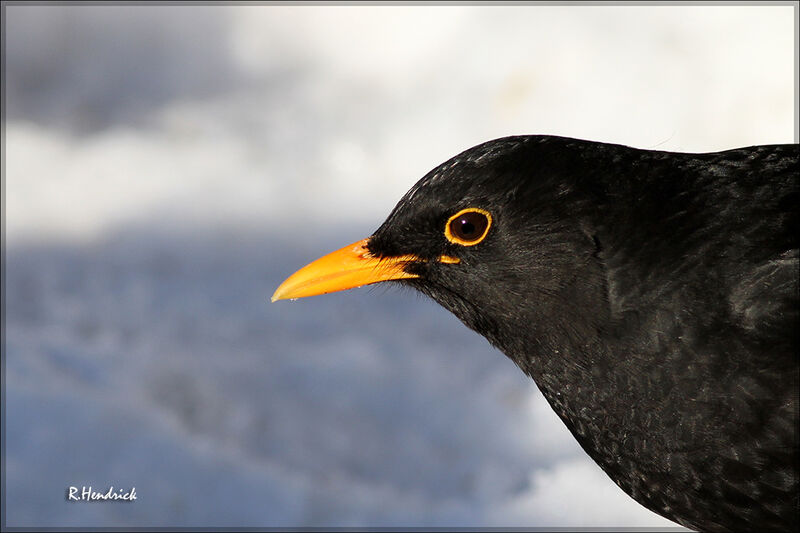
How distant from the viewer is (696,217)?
3.80m

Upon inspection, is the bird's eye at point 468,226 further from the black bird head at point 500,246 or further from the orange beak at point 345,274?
the orange beak at point 345,274

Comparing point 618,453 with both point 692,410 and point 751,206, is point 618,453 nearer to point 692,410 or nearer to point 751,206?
point 692,410

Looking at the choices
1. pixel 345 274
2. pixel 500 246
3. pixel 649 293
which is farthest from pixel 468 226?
pixel 649 293

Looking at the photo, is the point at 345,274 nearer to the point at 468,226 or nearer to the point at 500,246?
the point at 468,226

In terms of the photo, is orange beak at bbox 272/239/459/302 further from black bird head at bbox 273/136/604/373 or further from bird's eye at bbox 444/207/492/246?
bird's eye at bbox 444/207/492/246

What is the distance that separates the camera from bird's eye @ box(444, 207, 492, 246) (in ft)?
13.2

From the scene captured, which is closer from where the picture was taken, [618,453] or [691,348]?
[691,348]

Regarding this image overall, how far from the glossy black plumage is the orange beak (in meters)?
0.25

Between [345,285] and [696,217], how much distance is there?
1696 millimetres

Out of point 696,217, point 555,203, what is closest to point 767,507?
point 696,217

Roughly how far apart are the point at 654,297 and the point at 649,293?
3 centimetres

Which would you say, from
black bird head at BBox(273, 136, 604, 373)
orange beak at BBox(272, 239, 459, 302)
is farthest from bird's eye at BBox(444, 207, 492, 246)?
orange beak at BBox(272, 239, 459, 302)

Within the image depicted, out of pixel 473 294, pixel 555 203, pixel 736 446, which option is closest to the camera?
pixel 736 446

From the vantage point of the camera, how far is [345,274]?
441 cm
